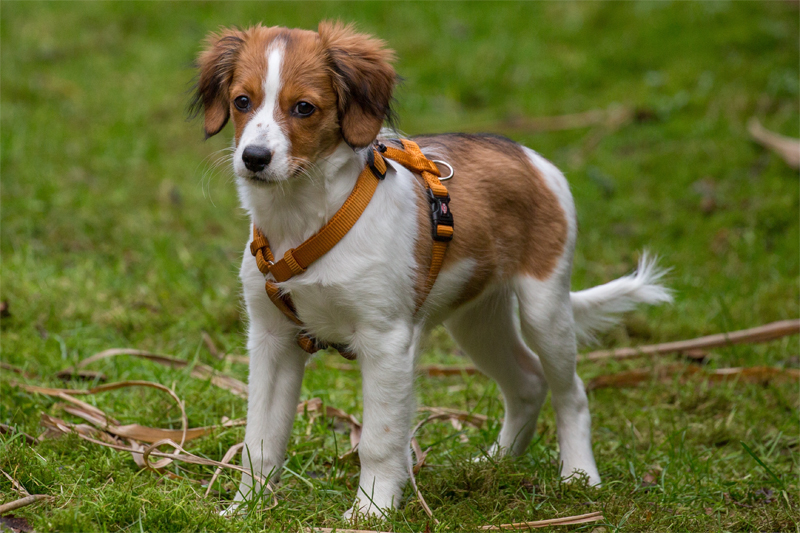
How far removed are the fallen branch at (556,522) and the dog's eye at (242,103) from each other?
184 cm

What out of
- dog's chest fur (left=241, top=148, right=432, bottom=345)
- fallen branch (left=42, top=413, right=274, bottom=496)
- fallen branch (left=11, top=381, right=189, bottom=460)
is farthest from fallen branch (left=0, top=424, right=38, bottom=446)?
dog's chest fur (left=241, top=148, right=432, bottom=345)

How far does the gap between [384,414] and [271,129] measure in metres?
1.17

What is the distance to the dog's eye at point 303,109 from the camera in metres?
3.15

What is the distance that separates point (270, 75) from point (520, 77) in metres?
6.73

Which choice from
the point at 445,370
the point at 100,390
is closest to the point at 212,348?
the point at 100,390

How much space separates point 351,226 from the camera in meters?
3.29

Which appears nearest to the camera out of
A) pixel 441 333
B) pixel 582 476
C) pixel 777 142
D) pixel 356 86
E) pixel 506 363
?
pixel 356 86

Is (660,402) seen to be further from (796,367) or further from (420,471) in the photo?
(420,471)

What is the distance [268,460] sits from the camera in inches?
142

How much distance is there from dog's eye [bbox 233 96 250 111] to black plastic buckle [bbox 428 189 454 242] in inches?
32.8

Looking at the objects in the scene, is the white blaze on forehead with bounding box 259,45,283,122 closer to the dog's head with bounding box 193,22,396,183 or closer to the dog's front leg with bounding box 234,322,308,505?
the dog's head with bounding box 193,22,396,183

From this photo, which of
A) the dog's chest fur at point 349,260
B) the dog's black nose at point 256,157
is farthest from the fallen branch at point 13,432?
the dog's black nose at point 256,157

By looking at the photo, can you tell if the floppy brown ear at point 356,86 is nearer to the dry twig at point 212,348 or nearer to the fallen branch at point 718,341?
the dry twig at point 212,348

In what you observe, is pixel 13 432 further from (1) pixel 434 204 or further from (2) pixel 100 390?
(1) pixel 434 204
